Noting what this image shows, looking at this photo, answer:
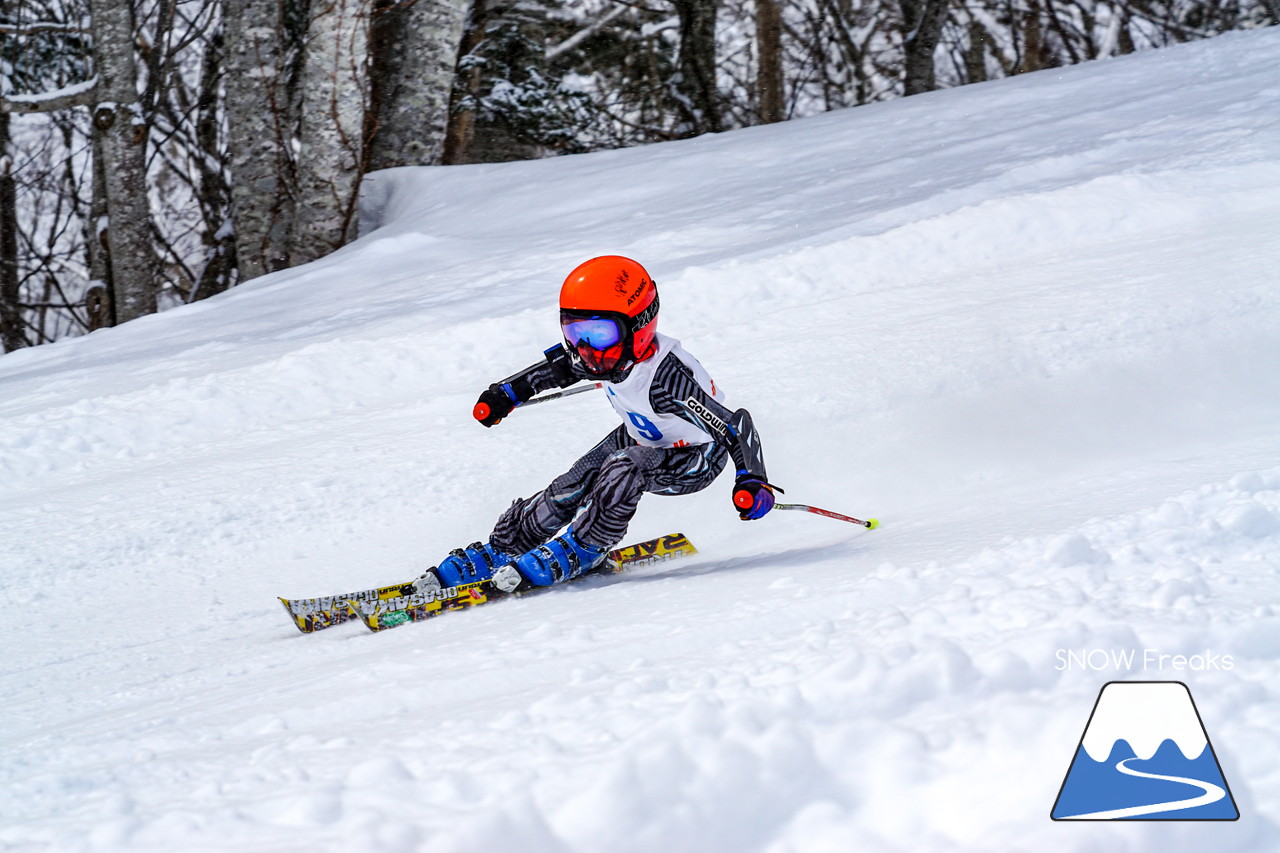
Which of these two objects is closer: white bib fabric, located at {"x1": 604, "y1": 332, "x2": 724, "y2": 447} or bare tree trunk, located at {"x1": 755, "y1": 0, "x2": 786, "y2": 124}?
white bib fabric, located at {"x1": 604, "y1": 332, "x2": 724, "y2": 447}

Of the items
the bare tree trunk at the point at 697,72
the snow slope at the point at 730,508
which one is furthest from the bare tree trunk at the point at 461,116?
the bare tree trunk at the point at 697,72

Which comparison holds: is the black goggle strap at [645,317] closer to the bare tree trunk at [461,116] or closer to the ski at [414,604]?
the ski at [414,604]

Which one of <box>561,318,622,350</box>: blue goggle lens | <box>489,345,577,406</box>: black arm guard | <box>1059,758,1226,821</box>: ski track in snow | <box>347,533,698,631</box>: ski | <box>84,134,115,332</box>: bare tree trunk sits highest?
<box>84,134,115,332</box>: bare tree trunk

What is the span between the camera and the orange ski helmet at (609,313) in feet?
11.8

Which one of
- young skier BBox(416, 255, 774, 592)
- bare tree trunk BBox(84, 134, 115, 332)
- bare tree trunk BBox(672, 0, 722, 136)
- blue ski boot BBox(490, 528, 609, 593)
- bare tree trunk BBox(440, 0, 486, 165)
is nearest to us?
young skier BBox(416, 255, 774, 592)

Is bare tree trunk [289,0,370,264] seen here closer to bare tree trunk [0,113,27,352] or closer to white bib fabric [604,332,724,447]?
white bib fabric [604,332,724,447]

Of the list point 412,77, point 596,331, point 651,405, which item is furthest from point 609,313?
point 412,77

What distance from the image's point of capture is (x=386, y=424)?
519cm

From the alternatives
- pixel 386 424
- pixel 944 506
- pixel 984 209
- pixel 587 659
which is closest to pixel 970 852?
pixel 587 659

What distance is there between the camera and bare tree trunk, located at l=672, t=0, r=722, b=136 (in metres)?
12.5

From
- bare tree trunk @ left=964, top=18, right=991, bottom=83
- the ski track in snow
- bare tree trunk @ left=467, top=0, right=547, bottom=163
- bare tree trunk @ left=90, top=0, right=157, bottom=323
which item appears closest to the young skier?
the ski track in snow

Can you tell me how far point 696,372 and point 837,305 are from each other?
2.02m

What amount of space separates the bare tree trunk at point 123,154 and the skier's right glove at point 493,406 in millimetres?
5997

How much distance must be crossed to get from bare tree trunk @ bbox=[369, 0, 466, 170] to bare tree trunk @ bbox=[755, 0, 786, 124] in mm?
5006
